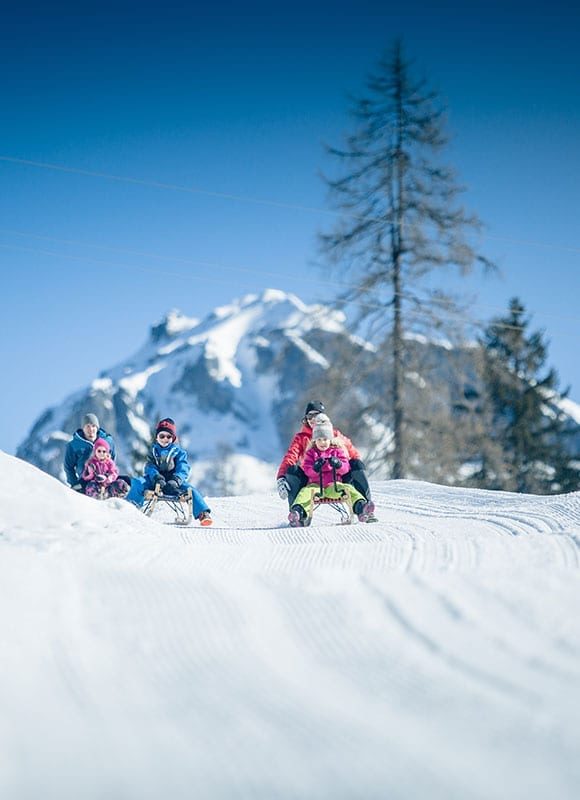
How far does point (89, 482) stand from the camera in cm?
740

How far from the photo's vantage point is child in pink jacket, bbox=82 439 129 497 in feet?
24.1

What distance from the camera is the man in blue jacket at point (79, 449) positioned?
25.4ft

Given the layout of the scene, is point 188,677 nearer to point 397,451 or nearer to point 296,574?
point 296,574

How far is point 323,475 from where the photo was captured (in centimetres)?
622

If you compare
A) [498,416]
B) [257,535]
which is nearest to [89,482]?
[257,535]

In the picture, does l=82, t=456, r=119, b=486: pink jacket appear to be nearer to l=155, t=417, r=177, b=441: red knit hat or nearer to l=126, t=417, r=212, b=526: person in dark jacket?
l=126, t=417, r=212, b=526: person in dark jacket

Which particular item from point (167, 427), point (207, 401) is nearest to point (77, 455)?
point (167, 427)

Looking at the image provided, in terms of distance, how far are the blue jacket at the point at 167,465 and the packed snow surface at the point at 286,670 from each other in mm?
3536

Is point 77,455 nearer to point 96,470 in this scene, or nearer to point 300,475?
point 96,470

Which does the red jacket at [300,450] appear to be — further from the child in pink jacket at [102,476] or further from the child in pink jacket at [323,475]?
the child in pink jacket at [102,476]

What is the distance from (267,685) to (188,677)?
0.23 meters

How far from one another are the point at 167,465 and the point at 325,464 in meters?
1.64

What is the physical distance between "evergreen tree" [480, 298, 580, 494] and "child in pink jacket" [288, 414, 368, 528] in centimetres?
1183

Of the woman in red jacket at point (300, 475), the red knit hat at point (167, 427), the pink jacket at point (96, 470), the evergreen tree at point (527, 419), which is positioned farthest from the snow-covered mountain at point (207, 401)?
the woman in red jacket at point (300, 475)
